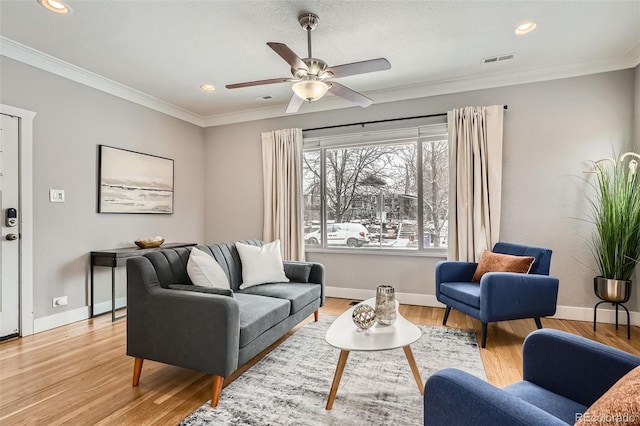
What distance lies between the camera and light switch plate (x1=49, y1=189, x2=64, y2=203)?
→ 326 centimetres

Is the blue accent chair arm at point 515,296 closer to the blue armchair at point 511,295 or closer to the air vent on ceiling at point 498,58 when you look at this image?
the blue armchair at point 511,295

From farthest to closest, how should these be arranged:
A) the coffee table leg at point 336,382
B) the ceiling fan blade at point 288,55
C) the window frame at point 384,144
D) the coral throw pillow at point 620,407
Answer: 1. the window frame at point 384,144
2. the ceiling fan blade at point 288,55
3. the coffee table leg at point 336,382
4. the coral throw pillow at point 620,407

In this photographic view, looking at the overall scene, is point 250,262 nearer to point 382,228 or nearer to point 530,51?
point 382,228

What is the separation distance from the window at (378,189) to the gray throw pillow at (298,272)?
1279 millimetres

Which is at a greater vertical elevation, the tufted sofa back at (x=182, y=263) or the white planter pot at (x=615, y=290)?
the tufted sofa back at (x=182, y=263)

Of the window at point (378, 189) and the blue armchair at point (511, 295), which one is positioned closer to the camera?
the blue armchair at point (511, 295)

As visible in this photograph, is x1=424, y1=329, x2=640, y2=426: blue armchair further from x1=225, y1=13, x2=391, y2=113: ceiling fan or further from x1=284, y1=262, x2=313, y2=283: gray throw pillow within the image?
x1=284, y1=262, x2=313, y2=283: gray throw pillow

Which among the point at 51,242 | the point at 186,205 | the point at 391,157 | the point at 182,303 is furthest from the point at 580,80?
the point at 51,242

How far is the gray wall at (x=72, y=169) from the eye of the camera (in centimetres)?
315

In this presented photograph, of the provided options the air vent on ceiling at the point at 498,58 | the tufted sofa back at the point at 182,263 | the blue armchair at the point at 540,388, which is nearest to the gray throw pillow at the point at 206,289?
the tufted sofa back at the point at 182,263

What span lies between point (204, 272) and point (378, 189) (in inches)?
104

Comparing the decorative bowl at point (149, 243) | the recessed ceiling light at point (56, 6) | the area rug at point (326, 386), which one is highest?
the recessed ceiling light at point (56, 6)

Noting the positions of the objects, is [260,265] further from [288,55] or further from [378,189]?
[378,189]

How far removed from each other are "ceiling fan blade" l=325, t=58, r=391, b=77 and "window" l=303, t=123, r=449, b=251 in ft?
6.22
